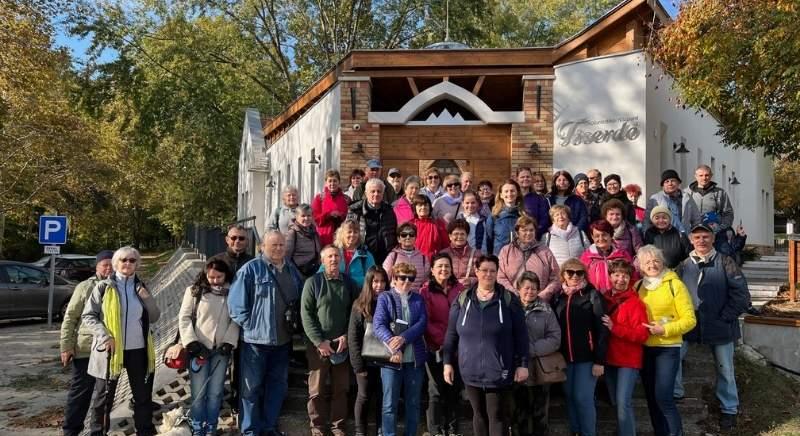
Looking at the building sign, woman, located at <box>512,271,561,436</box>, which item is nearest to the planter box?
woman, located at <box>512,271,561,436</box>

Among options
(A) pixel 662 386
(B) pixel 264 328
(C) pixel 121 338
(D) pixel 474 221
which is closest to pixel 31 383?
(C) pixel 121 338

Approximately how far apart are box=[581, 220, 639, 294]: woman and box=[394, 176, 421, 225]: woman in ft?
5.75

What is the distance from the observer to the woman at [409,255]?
5.77m

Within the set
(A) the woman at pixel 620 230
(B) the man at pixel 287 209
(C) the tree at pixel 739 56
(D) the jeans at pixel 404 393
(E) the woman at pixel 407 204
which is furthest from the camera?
(C) the tree at pixel 739 56

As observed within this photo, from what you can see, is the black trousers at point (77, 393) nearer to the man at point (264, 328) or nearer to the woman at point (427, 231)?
the man at point (264, 328)

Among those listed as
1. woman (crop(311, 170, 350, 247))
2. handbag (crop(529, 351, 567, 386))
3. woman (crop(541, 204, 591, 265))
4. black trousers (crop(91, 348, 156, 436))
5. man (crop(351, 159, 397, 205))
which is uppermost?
man (crop(351, 159, 397, 205))

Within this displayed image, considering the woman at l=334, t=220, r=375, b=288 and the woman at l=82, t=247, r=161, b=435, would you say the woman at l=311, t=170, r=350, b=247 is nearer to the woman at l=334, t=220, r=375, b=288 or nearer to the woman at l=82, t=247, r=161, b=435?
the woman at l=334, t=220, r=375, b=288

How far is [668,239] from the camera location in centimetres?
639

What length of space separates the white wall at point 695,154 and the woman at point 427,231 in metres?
6.09

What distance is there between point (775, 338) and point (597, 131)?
4.64m

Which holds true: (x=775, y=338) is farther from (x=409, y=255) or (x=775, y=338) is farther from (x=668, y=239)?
(x=409, y=255)

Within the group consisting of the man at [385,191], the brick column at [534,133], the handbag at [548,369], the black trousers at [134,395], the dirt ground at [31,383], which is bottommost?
the dirt ground at [31,383]

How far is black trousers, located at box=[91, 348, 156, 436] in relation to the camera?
5.55 m

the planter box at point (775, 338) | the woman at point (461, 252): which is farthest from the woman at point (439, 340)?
the planter box at point (775, 338)
